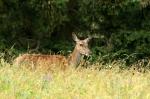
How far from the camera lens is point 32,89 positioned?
6809mm

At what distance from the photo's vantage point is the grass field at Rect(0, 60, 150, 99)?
21.4ft

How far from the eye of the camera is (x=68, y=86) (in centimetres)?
715

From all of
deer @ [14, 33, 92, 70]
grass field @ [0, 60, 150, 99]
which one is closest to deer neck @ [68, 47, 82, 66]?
deer @ [14, 33, 92, 70]

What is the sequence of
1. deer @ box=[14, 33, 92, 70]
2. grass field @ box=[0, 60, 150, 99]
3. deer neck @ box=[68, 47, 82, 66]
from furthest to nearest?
deer neck @ box=[68, 47, 82, 66], deer @ box=[14, 33, 92, 70], grass field @ box=[0, 60, 150, 99]

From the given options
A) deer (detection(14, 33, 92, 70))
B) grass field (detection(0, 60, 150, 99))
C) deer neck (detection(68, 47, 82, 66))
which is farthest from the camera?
deer neck (detection(68, 47, 82, 66))

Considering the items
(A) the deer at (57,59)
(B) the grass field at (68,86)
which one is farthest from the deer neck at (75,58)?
(B) the grass field at (68,86)

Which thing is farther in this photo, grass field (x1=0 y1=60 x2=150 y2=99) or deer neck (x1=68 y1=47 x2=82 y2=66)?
deer neck (x1=68 y1=47 x2=82 y2=66)

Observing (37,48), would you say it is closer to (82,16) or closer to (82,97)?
(82,16)

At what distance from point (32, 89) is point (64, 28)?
31.5 feet

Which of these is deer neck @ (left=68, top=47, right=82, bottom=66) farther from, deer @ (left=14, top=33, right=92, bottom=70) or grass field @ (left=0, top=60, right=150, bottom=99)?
grass field @ (left=0, top=60, right=150, bottom=99)

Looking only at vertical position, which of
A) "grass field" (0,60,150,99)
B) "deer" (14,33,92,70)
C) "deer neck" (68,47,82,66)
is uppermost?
"grass field" (0,60,150,99)

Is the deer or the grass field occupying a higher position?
the grass field

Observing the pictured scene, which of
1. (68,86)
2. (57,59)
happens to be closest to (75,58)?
(57,59)

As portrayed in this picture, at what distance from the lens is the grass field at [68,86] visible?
257 inches
